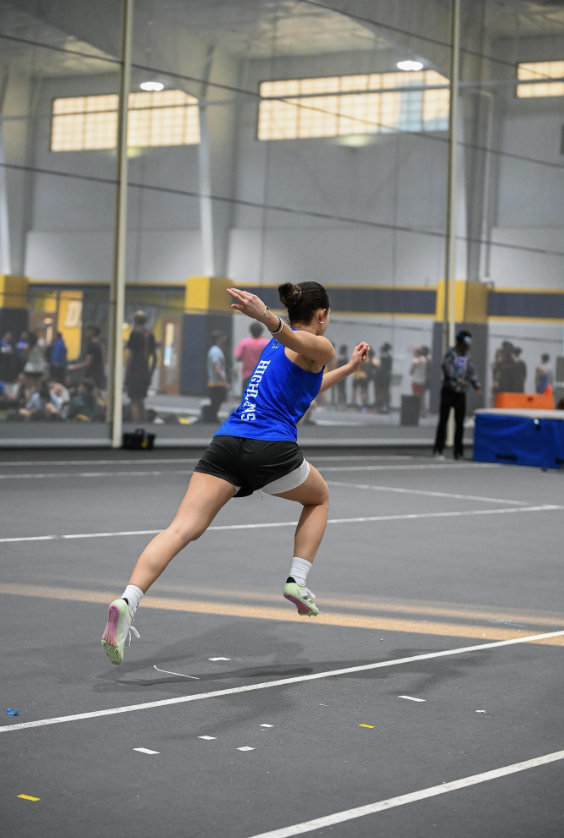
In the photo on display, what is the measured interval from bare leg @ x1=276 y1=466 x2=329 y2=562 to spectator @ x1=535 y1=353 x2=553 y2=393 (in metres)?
22.7

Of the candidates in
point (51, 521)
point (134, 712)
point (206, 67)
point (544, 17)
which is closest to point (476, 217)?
point (544, 17)

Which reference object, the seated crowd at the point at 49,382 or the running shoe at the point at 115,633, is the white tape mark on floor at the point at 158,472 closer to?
the seated crowd at the point at 49,382

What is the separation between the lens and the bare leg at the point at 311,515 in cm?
585

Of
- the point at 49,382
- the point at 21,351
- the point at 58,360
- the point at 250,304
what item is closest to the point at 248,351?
the point at 58,360

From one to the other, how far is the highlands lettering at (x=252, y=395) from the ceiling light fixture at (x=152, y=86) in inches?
616

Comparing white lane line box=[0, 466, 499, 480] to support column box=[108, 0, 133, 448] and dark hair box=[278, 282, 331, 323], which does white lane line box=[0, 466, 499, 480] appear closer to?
support column box=[108, 0, 133, 448]

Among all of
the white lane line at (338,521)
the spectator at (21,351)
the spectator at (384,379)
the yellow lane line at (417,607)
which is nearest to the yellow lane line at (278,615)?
the yellow lane line at (417,607)

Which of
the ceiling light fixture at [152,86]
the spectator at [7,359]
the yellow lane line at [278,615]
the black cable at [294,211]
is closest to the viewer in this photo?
the yellow lane line at [278,615]

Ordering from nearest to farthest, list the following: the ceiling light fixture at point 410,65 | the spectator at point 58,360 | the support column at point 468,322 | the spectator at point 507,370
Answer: the spectator at point 58,360, the ceiling light fixture at point 410,65, the support column at point 468,322, the spectator at point 507,370

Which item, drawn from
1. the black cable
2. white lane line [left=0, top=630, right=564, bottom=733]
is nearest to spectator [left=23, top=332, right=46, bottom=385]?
the black cable

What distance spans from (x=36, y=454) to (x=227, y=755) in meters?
14.1

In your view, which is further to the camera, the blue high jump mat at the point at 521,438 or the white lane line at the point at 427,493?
the blue high jump mat at the point at 521,438

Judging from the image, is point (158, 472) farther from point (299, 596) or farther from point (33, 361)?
point (299, 596)

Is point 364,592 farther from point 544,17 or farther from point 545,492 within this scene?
point 544,17
